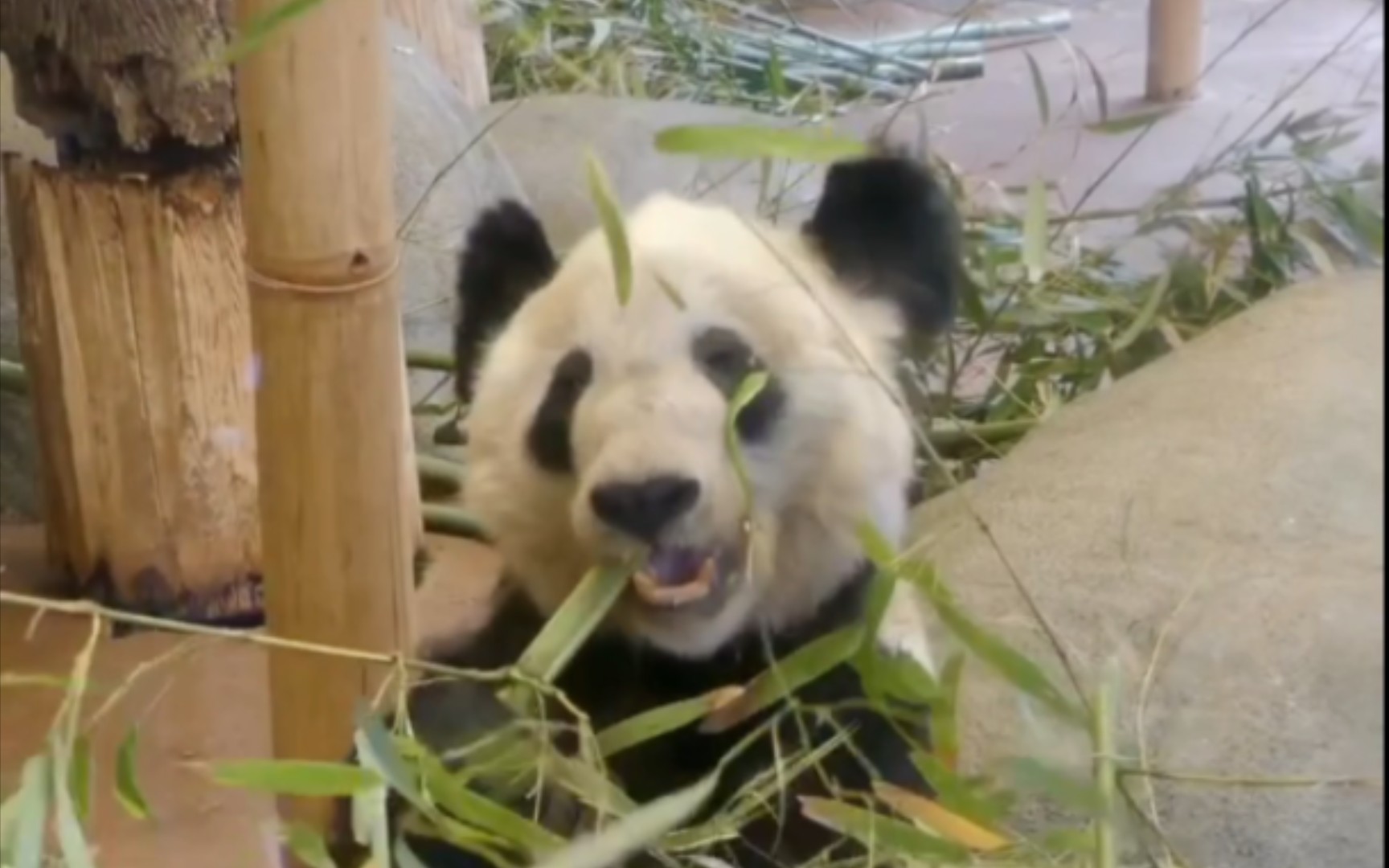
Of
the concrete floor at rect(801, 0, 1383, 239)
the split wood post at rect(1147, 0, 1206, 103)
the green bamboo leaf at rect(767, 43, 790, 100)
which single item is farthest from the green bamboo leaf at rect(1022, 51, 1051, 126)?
the green bamboo leaf at rect(767, 43, 790, 100)

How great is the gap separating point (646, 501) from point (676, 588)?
0.08 metres

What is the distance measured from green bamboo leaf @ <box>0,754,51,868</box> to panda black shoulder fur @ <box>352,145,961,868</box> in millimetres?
246

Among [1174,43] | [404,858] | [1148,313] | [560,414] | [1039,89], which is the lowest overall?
[1148,313]

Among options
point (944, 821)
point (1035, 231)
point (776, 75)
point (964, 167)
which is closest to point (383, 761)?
point (944, 821)

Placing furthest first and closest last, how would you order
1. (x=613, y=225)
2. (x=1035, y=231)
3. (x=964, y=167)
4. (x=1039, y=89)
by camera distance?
1. (x=964, y=167)
2. (x=1039, y=89)
3. (x=1035, y=231)
4. (x=613, y=225)

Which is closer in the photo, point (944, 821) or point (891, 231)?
point (944, 821)

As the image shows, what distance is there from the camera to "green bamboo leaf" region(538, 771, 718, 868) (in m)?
0.86

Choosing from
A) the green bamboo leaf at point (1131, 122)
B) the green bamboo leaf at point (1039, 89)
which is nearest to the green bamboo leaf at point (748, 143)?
the green bamboo leaf at point (1131, 122)

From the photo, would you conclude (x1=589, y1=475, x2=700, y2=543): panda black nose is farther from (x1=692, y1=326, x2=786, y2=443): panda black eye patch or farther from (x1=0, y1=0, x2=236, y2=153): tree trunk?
(x1=0, y1=0, x2=236, y2=153): tree trunk

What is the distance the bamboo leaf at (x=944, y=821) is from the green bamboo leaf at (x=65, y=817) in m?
0.37

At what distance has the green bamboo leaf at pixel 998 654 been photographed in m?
0.87

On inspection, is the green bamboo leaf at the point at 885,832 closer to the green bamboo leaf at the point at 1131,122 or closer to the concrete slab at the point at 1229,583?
the concrete slab at the point at 1229,583

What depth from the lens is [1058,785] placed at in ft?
2.83

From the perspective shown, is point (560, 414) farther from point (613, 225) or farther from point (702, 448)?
point (613, 225)
